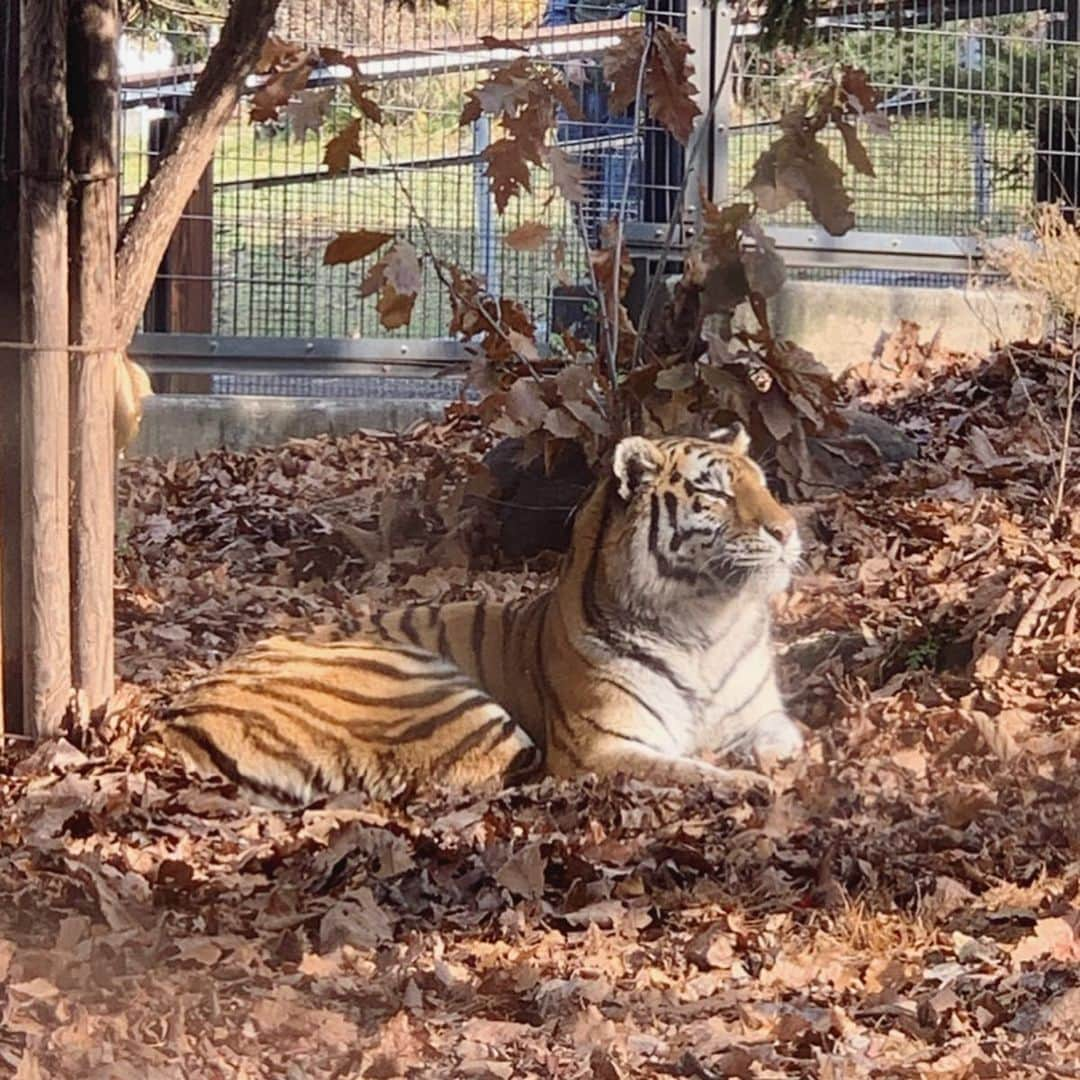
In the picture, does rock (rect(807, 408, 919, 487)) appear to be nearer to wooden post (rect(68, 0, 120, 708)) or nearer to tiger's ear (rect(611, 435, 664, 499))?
tiger's ear (rect(611, 435, 664, 499))

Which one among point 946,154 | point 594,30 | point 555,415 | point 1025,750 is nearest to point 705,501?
point 1025,750

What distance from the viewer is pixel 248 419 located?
→ 987cm

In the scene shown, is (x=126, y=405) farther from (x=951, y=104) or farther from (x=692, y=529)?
(x=951, y=104)

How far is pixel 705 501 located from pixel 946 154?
5.22 m

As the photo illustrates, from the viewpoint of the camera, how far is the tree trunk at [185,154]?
5.44 metres

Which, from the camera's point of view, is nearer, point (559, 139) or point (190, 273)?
point (559, 139)

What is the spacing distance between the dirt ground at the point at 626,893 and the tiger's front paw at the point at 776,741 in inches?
3.6

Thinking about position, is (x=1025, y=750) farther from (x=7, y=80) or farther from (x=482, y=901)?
(x=7, y=80)

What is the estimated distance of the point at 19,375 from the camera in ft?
17.2

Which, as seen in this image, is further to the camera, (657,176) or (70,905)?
(657,176)

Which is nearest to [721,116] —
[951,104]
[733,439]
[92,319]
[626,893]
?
[951,104]

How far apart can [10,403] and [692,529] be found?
189 cm

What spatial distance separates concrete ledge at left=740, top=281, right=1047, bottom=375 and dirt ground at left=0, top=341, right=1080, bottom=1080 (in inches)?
114

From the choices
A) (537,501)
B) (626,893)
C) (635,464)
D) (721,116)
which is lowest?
(626,893)
